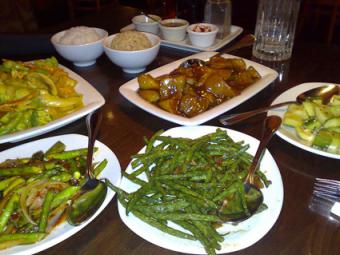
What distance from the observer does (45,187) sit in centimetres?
130

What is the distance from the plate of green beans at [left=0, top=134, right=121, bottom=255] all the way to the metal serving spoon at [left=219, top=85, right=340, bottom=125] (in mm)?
668

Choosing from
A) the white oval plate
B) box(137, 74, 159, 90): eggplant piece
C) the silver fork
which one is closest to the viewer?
the silver fork

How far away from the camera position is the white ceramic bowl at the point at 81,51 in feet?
7.54

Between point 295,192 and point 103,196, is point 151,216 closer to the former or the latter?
point 103,196

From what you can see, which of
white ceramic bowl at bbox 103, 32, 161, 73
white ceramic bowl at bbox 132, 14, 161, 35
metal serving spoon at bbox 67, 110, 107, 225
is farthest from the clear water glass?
metal serving spoon at bbox 67, 110, 107, 225

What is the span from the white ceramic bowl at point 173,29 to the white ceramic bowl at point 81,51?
0.53m

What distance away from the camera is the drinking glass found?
2486 millimetres

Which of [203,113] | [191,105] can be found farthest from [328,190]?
[191,105]

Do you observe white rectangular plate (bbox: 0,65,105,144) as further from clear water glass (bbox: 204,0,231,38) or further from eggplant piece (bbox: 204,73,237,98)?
clear water glass (bbox: 204,0,231,38)

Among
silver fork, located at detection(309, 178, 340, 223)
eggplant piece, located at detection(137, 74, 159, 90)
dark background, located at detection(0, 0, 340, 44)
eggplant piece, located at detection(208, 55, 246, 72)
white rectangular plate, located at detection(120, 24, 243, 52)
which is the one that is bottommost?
dark background, located at detection(0, 0, 340, 44)

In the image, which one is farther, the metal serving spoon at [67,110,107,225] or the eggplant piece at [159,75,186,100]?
the eggplant piece at [159,75,186,100]

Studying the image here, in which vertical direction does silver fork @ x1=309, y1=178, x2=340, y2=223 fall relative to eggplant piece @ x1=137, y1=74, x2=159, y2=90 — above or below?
below

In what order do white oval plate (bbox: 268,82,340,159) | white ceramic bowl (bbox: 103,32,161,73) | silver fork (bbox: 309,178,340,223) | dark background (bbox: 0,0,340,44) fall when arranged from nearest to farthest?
silver fork (bbox: 309,178,340,223) < white oval plate (bbox: 268,82,340,159) < white ceramic bowl (bbox: 103,32,161,73) < dark background (bbox: 0,0,340,44)

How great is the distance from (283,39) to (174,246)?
6.52ft
